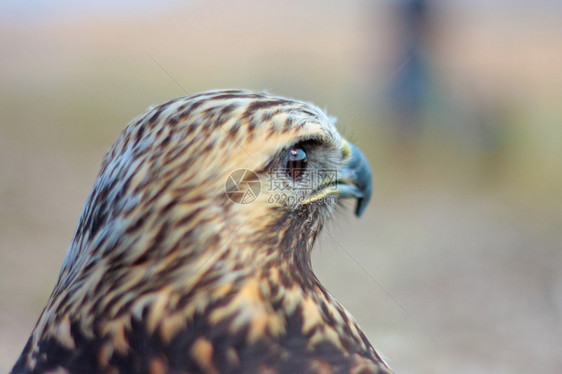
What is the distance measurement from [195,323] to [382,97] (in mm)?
9350

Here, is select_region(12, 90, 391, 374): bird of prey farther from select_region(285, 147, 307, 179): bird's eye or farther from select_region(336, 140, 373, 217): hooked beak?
select_region(336, 140, 373, 217): hooked beak

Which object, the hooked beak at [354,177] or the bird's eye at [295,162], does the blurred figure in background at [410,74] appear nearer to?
the hooked beak at [354,177]

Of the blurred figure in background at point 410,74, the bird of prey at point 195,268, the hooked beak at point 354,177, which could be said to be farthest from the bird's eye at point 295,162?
the blurred figure in background at point 410,74

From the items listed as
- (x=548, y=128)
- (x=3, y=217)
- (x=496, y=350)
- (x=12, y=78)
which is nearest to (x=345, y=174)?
(x=496, y=350)

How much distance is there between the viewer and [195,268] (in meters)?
1.48

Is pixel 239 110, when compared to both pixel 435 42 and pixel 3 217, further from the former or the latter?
pixel 435 42

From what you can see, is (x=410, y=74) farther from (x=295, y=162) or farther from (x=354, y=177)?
(x=295, y=162)

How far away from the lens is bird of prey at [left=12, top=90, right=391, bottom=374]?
4.72 ft

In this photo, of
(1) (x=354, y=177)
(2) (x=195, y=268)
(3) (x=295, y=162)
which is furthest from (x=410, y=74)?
(2) (x=195, y=268)

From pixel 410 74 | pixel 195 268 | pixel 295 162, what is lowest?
pixel 195 268

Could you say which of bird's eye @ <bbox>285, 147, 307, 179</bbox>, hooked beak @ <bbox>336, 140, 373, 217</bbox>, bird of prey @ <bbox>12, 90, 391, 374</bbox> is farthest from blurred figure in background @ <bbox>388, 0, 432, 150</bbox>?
bird of prey @ <bbox>12, 90, 391, 374</bbox>

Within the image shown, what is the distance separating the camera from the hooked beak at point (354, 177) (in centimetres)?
207

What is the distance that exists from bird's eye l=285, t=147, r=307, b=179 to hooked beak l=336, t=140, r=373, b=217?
0.33 m

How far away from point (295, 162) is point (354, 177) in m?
0.50
